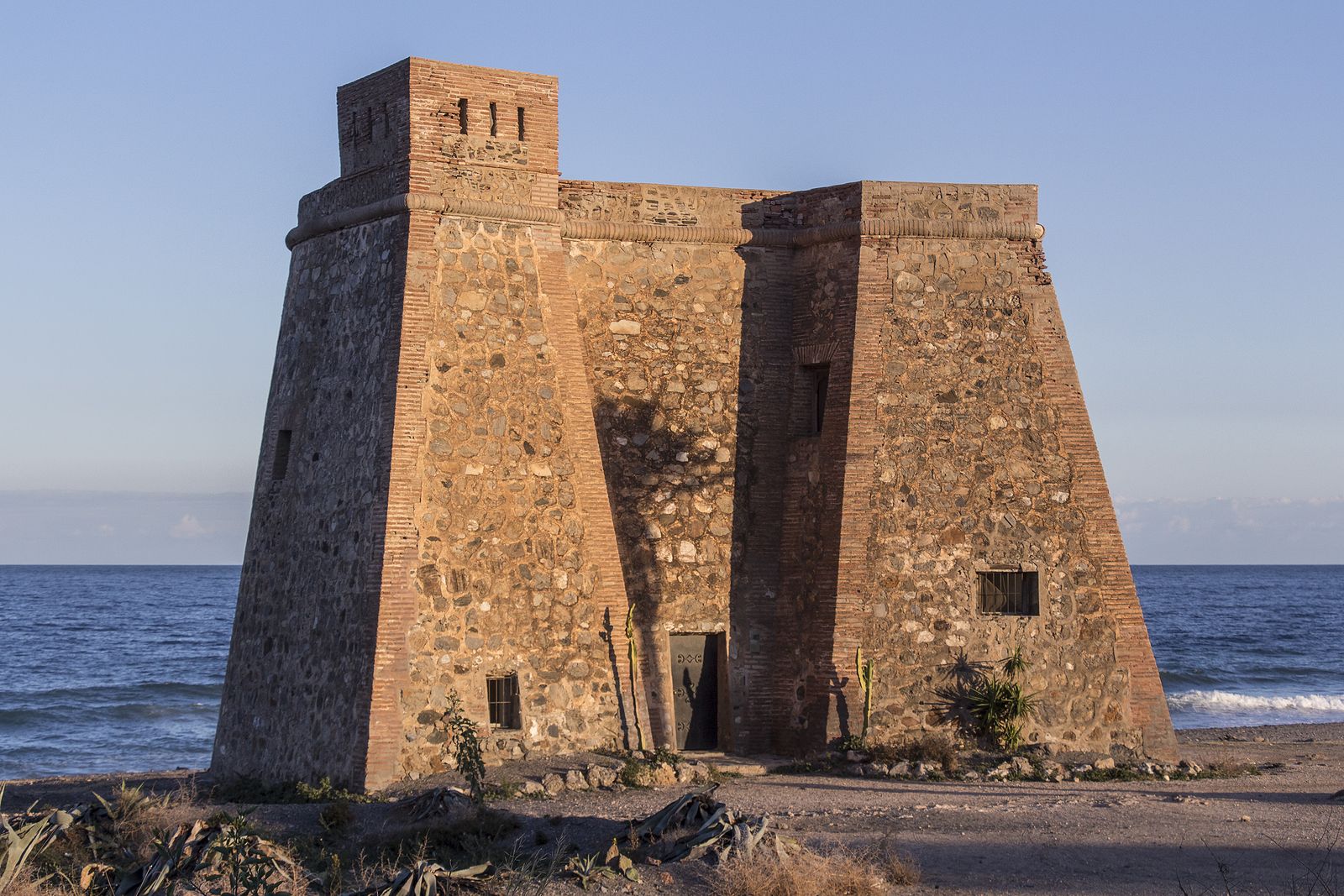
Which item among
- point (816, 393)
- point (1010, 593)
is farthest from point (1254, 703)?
point (816, 393)

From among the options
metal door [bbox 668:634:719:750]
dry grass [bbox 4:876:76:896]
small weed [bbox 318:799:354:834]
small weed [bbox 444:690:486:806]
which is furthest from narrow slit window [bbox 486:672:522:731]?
dry grass [bbox 4:876:76:896]

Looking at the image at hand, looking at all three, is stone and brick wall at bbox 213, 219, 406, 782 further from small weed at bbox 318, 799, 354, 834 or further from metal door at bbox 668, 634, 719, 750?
metal door at bbox 668, 634, 719, 750

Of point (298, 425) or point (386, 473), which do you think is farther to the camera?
point (298, 425)

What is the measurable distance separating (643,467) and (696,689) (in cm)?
303

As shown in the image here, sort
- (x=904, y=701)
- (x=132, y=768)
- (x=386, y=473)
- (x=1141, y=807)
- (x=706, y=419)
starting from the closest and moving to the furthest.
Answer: (x=1141, y=807)
(x=386, y=473)
(x=904, y=701)
(x=706, y=419)
(x=132, y=768)

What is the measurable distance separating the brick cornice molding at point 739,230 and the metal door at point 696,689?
5.37 m

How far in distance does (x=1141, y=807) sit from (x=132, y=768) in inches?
918

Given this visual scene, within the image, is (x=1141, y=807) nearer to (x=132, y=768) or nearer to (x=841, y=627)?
(x=841, y=627)

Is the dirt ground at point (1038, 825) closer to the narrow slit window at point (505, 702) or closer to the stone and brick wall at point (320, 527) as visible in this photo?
the stone and brick wall at point (320, 527)

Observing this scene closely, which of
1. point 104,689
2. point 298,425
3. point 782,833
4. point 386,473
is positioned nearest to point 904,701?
point 782,833

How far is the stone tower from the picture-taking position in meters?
18.6

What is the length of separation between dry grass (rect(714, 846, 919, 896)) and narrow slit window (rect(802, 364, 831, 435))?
8.92m

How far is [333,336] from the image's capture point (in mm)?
20047

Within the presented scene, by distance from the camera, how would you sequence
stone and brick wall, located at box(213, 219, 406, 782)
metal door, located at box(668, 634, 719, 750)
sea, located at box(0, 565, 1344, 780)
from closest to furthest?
1. stone and brick wall, located at box(213, 219, 406, 782)
2. metal door, located at box(668, 634, 719, 750)
3. sea, located at box(0, 565, 1344, 780)
